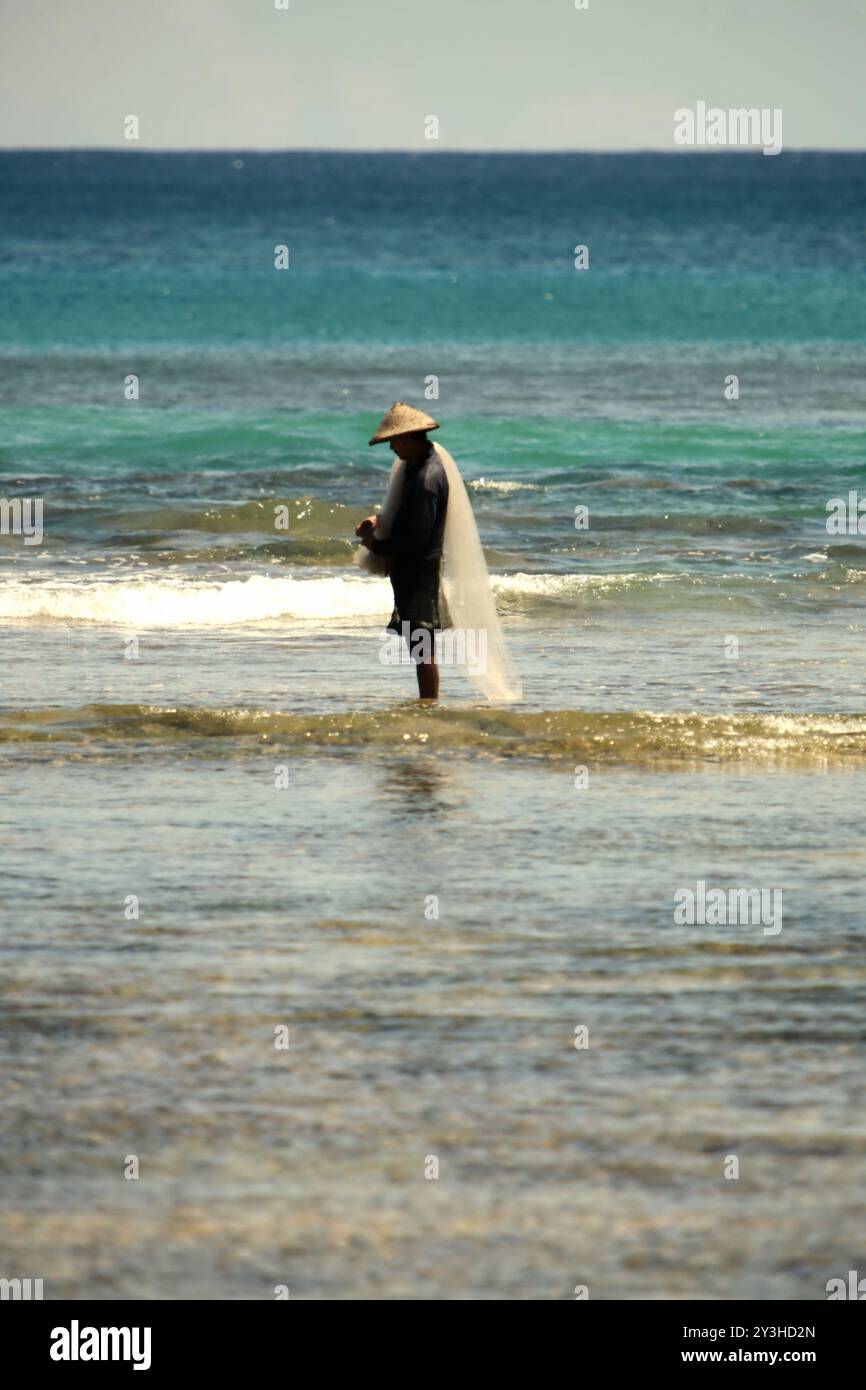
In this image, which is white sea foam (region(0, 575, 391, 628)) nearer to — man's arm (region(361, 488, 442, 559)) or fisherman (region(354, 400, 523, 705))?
fisherman (region(354, 400, 523, 705))

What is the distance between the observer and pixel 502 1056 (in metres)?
4.98

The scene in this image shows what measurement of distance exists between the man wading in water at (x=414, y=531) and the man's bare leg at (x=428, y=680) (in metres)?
0.09

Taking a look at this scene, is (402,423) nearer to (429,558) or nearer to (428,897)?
(429,558)

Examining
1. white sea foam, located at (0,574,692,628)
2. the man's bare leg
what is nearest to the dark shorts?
the man's bare leg

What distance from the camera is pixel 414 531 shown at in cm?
941

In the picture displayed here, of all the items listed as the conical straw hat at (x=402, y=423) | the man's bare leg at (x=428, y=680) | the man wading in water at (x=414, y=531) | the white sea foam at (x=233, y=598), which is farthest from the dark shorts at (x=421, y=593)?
the white sea foam at (x=233, y=598)

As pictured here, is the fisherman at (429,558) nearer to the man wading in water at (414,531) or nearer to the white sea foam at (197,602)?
the man wading in water at (414,531)

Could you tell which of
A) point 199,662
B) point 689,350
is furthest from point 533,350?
point 199,662

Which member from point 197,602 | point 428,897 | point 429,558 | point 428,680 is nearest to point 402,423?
point 429,558

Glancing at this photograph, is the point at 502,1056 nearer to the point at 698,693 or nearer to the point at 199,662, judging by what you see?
the point at 698,693

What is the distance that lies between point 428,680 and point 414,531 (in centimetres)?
77

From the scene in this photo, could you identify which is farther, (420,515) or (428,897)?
(420,515)

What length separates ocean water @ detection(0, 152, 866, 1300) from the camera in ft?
13.6
